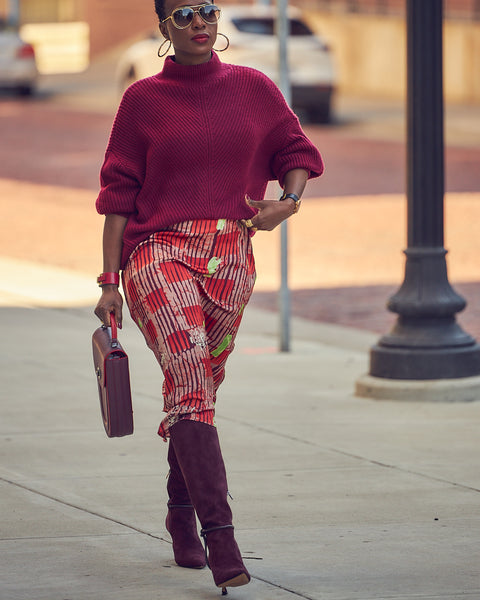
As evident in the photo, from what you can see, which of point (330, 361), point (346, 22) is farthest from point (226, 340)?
point (346, 22)

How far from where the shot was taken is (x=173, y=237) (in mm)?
4527

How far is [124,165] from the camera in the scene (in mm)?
4570

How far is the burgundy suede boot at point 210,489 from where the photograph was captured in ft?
14.1

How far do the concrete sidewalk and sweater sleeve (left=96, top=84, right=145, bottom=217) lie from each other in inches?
44.0

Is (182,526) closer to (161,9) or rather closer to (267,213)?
(267,213)

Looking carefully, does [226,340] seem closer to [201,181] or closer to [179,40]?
[201,181]

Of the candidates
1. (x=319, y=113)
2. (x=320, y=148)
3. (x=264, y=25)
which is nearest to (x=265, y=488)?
(x=320, y=148)

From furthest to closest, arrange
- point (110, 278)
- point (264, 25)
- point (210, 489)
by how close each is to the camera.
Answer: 1. point (264, 25)
2. point (110, 278)
3. point (210, 489)

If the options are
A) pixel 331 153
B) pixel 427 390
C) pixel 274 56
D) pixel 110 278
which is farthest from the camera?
pixel 274 56

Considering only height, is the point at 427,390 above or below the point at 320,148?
below

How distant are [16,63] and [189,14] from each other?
27004mm

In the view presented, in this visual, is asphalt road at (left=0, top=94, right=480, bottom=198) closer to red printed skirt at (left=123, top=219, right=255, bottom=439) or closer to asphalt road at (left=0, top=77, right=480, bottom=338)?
asphalt road at (left=0, top=77, right=480, bottom=338)

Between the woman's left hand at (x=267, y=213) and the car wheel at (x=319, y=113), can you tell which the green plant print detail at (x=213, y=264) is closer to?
the woman's left hand at (x=267, y=213)

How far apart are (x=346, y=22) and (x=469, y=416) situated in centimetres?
2540
